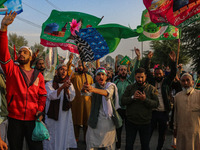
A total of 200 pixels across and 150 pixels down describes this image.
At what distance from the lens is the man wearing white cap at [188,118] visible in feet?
13.7

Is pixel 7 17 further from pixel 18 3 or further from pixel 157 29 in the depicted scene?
pixel 157 29

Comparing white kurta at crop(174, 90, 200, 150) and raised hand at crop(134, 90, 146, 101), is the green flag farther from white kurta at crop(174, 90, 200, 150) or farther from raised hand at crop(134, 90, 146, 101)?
white kurta at crop(174, 90, 200, 150)

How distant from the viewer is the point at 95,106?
4359mm

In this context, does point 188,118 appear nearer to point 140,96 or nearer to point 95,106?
point 140,96

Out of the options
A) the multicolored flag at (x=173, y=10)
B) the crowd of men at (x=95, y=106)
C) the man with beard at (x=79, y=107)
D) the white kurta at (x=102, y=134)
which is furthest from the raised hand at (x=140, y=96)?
the multicolored flag at (x=173, y=10)

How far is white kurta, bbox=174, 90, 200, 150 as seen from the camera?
418 centimetres

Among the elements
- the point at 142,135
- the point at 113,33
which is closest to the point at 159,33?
the point at 113,33

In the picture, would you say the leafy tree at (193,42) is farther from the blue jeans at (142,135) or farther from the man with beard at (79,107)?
the blue jeans at (142,135)

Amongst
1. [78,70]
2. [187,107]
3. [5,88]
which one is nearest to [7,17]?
[5,88]

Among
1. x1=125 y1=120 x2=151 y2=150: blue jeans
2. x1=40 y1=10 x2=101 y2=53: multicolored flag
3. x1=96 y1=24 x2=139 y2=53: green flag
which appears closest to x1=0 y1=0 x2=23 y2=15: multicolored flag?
x1=40 y1=10 x2=101 y2=53: multicolored flag

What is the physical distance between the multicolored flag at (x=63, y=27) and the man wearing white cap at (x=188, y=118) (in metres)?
3.45

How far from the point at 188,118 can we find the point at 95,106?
1784 millimetres

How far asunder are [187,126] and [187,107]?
14.1 inches

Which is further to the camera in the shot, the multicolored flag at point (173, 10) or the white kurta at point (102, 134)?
the multicolored flag at point (173, 10)
